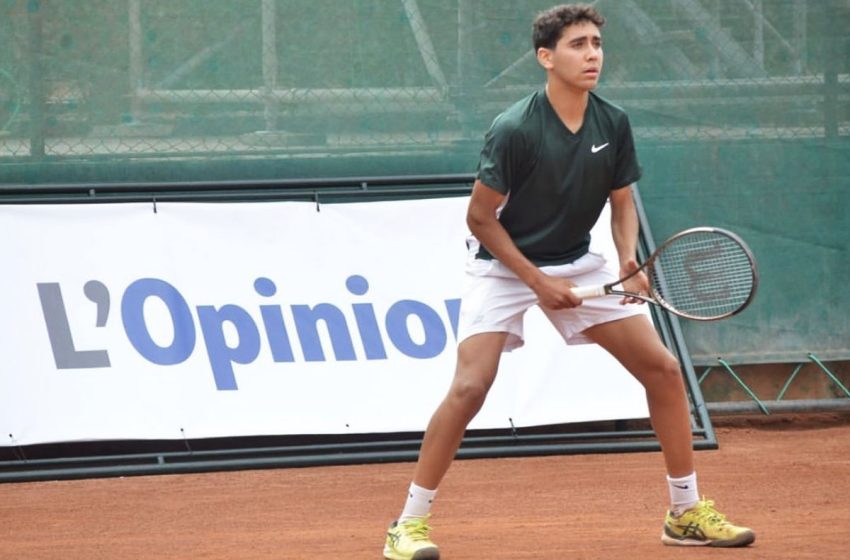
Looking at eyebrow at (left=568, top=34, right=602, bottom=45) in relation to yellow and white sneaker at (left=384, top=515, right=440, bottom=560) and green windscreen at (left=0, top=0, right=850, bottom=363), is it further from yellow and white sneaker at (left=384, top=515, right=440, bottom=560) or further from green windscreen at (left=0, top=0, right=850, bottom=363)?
green windscreen at (left=0, top=0, right=850, bottom=363)

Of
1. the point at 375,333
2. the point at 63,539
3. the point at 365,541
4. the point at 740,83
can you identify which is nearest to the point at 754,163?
the point at 740,83

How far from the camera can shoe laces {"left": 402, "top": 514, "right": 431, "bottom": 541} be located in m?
4.61

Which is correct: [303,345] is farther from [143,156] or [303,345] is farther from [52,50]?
[52,50]

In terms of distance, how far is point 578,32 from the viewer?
4613mm

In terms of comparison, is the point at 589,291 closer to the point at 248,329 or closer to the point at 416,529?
the point at 416,529

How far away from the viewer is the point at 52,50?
708 cm

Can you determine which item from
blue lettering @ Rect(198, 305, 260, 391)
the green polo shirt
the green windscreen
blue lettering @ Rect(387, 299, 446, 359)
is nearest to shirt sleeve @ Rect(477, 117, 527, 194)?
the green polo shirt

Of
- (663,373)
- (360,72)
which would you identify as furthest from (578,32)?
(360,72)

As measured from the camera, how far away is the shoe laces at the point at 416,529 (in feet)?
15.1

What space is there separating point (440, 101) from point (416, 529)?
3.13 metres

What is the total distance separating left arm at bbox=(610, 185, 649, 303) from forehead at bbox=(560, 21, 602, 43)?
520mm

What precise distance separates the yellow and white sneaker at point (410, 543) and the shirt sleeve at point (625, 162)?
→ 1246mm

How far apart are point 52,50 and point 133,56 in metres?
0.38

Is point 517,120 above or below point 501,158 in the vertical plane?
above
